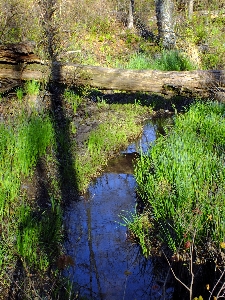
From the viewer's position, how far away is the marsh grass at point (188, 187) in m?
3.83

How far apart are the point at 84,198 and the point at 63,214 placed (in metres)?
0.55

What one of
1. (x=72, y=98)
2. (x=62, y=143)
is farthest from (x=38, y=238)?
(x=72, y=98)

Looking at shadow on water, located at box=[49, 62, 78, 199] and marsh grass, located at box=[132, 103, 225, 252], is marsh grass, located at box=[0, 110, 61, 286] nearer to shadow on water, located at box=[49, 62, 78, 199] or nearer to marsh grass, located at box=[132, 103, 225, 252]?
shadow on water, located at box=[49, 62, 78, 199]

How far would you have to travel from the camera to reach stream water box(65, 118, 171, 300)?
12.6ft

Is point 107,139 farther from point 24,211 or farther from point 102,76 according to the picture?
point 24,211

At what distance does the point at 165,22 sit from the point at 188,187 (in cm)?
942

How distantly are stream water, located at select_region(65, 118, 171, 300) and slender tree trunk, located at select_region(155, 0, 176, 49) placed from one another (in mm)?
7218

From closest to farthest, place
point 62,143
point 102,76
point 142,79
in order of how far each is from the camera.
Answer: point 62,143 < point 142,79 < point 102,76

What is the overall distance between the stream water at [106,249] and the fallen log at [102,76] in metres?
2.17

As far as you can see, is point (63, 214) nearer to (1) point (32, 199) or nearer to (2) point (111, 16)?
(1) point (32, 199)

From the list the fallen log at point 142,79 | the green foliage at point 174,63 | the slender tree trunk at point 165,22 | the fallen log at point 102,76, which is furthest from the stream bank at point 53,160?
the slender tree trunk at point 165,22

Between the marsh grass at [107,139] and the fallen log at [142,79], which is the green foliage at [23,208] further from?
the fallen log at [142,79]

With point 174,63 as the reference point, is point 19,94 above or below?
below

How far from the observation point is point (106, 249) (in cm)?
445
